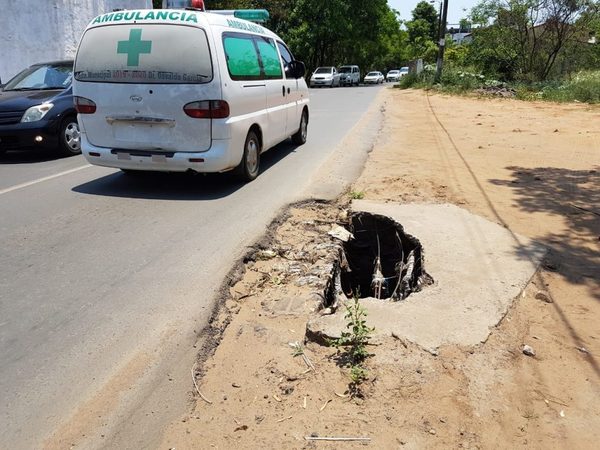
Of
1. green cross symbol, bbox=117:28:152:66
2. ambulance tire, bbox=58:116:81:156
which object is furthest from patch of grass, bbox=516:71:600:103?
green cross symbol, bbox=117:28:152:66

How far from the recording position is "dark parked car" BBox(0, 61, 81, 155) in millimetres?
8555

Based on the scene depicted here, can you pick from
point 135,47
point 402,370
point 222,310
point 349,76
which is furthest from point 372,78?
point 402,370

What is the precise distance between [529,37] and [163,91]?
29.0 metres

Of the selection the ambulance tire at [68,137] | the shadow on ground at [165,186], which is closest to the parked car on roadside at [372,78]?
the ambulance tire at [68,137]

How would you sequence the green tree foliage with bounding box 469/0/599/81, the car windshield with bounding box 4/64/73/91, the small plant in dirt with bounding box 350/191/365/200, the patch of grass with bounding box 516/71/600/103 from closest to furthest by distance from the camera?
1. the small plant in dirt with bounding box 350/191/365/200
2. the car windshield with bounding box 4/64/73/91
3. the patch of grass with bounding box 516/71/600/103
4. the green tree foliage with bounding box 469/0/599/81

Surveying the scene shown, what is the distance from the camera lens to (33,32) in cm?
1744

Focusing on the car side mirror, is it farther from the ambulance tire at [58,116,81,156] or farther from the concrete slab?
the concrete slab

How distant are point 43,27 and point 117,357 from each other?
1787cm

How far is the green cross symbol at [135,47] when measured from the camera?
6043mm

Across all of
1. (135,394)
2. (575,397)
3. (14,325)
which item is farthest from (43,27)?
(575,397)

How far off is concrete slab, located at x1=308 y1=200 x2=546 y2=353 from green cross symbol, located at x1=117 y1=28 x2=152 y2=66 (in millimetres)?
3193

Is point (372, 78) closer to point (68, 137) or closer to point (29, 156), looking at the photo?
point (68, 137)

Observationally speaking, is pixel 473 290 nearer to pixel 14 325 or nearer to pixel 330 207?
pixel 330 207

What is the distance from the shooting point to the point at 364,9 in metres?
41.4
